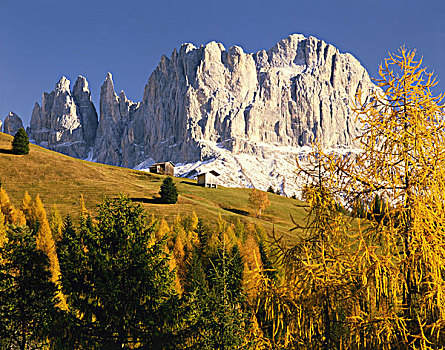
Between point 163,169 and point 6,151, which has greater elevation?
point 163,169

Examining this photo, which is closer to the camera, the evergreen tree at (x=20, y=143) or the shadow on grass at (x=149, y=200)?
the shadow on grass at (x=149, y=200)

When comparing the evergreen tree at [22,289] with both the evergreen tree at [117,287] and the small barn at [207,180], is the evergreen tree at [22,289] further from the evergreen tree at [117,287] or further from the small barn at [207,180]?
the small barn at [207,180]

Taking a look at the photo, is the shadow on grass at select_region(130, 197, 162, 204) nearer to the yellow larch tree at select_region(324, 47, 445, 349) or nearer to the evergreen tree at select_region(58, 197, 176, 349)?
the evergreen tree at select_region(58, 197, 176, 349)

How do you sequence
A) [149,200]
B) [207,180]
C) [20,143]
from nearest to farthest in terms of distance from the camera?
[149,200] < [20,143] < [207,180]

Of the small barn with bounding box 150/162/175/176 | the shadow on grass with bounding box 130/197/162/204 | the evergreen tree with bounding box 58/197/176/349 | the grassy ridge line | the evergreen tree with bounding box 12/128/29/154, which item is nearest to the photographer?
the evergreen tree with bounding box 58/197/176/349

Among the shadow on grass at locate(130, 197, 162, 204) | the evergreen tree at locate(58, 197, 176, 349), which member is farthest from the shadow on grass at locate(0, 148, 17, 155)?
the evergreen tree at locate(58, 197, 176, 349)

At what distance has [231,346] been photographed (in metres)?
15.2

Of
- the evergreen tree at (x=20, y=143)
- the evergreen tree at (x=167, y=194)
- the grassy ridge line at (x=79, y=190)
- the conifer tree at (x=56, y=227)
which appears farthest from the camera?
the evergreen tree at (x=20, y=143)

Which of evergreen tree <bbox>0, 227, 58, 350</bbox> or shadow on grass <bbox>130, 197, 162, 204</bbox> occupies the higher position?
shadow on grass <bbox>130, 197, 162, 204</bbox>

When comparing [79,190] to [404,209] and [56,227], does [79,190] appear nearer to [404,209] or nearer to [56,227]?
[56,227]

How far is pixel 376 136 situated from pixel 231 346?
485 inches

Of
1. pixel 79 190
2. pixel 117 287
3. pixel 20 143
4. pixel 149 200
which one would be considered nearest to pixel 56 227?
pixel 79 190

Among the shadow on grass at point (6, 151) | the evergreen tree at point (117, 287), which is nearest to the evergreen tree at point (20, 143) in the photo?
the shadow on grass at point (6, 151)

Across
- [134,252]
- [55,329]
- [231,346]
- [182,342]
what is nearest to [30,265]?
[55,329]
